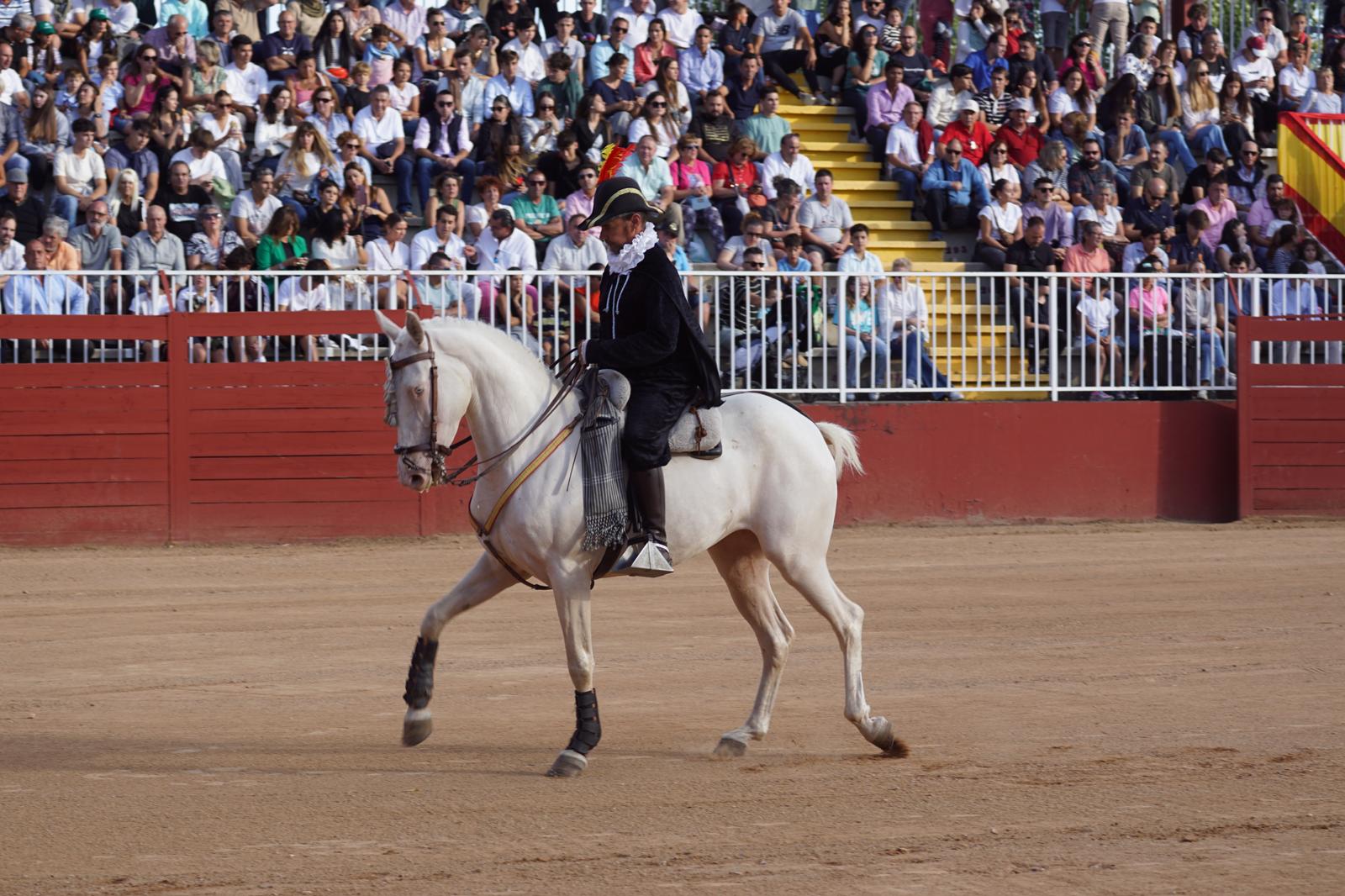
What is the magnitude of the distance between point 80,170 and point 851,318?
7.05 metres

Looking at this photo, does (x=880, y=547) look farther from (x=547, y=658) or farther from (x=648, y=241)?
(x=648, y=241)

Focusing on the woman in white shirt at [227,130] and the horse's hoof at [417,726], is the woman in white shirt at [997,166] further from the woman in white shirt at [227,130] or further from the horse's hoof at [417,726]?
the horse's hoof at [417,726]

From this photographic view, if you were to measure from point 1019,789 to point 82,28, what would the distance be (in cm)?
1417

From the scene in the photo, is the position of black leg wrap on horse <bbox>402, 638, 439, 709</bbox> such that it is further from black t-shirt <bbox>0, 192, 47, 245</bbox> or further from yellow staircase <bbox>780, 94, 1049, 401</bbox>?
black t-shirt <bbox>0, 192, 47, 245</bbox>

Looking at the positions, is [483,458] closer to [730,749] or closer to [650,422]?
[650,422]

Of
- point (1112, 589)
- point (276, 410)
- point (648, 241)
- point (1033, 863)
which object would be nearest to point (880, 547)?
point (1112, 589)

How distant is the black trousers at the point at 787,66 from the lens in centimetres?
2062

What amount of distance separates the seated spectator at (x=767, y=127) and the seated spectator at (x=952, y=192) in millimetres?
1681

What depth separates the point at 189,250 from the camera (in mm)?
15219

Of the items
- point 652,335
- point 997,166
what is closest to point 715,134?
point 997,166

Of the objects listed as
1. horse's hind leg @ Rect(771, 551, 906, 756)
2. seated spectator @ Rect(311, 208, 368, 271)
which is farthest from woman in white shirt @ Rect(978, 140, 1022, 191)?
horse's hind leg @ Rect(771, 551, 906, 756)

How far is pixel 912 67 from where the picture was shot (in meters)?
20.7

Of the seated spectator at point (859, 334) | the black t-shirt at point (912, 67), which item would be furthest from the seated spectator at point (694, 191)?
the black t-shirt at point (912, 67)

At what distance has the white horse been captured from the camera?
7.02 meters
